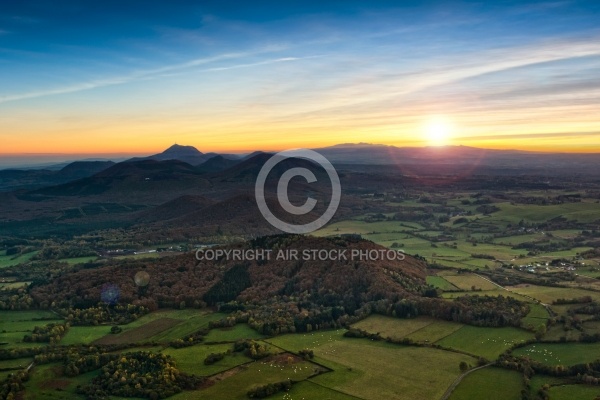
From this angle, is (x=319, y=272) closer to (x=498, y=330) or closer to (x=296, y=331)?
(x=296, y=331)

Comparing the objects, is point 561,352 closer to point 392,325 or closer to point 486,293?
point 392,325

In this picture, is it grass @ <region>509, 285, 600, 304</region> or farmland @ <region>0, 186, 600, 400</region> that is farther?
grass @ <region>509, 285, 600, 304</region>

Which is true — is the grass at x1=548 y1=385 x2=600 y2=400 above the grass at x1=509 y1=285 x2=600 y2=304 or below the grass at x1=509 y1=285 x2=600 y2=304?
below

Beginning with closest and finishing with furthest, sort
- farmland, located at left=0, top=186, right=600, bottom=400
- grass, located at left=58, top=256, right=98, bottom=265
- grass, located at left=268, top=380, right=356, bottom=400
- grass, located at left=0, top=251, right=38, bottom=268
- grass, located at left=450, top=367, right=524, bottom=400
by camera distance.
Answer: grass, located at left=450, top=367, right=524, bottom=400, grass, located at left=268, top=380, right=356, bottom=400, farmland, located at left=0, top=186, right=600, bottom=400, grass, located at left=0, top=251, right=38, bottom=268, grass, located at left=58, top=256, right=98, bottom=265

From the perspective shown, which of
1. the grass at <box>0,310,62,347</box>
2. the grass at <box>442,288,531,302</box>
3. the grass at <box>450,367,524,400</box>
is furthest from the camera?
the grass at <box>442,288,531,302</box>

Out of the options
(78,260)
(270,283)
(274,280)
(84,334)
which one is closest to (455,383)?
(270,283)

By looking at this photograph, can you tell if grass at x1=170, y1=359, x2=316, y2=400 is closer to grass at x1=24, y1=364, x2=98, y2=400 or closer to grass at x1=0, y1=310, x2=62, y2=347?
grass at x1=24, y1=364, x2=98, y2=400

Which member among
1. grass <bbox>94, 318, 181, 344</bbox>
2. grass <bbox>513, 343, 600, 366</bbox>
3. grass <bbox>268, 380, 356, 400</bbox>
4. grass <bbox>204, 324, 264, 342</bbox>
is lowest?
grass <bbox>268, 380, 356, 400</bbox>

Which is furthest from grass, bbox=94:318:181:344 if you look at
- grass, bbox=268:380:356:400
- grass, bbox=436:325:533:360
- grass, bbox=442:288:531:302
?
grass, bbox=442:288:531:302
